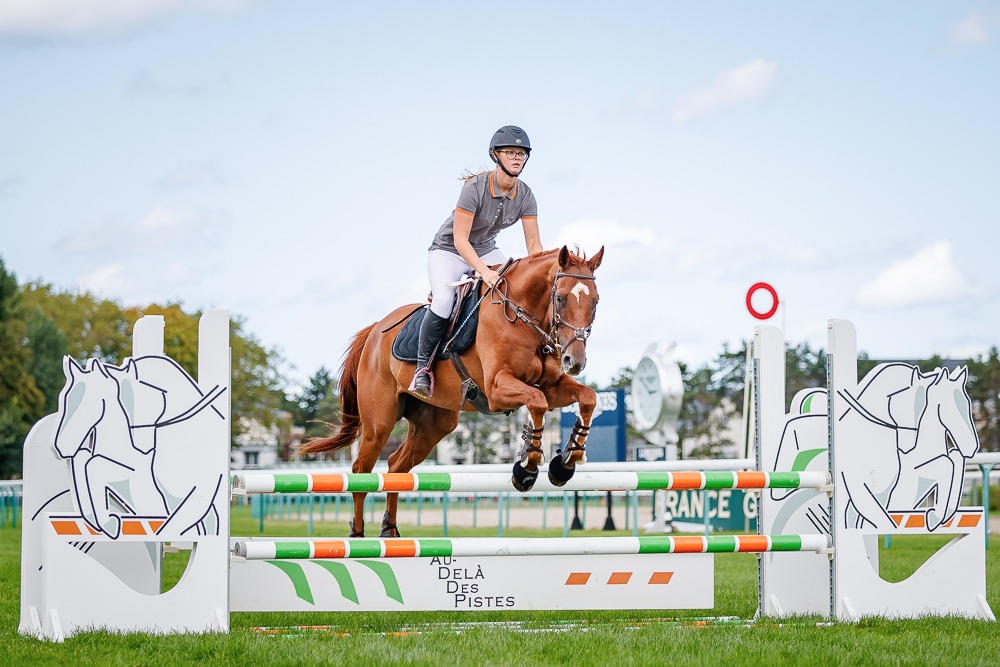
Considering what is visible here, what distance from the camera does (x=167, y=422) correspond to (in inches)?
171

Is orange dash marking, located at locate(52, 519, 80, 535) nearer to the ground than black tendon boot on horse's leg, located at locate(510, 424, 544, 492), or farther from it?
nearer to the ground

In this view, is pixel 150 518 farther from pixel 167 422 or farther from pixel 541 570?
pixel 541 570

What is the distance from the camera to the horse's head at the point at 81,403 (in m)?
4.27

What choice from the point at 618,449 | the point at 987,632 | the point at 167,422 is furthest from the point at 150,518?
the point at 618,449

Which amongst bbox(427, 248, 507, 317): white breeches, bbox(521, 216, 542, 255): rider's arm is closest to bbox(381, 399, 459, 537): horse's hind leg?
bbox(427, 248, 507, 317): white breeches

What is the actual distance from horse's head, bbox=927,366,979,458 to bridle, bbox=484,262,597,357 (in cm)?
175

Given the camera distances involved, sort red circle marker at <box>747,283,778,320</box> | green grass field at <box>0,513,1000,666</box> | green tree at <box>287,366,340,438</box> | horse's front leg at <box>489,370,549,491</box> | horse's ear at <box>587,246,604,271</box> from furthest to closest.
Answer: green tree at <box>287,366,340,438</box>, red circle marker at <box>747,283,778,320</box>, horse's ear at <box>587,246,604,271</box>, horse's front leg at <box>489,370,549,491</box>, green grass field at <box>0,513,1000,666</box>

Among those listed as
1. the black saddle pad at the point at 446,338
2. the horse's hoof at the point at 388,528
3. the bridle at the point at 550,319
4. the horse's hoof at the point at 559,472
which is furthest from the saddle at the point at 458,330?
the horse's hoof at the point at 559,472

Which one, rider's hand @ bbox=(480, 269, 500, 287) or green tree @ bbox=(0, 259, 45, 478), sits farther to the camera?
green tree @ bbox=(0, 259, 45, 478)

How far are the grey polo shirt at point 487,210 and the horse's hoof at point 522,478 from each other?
1489 mm

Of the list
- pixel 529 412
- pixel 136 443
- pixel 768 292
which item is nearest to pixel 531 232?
pixel 529 412

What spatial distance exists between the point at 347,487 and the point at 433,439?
6.34 feet

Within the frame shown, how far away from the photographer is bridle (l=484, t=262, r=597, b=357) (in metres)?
4.71

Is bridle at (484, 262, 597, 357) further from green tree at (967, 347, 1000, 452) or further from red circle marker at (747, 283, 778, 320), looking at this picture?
green tree at (967, 347, 1000, 452)
